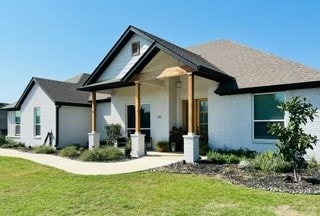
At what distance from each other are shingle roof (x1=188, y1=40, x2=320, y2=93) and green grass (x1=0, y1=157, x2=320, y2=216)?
6062 mm

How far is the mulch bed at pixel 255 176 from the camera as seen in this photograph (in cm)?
786

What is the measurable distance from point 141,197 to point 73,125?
1515cm

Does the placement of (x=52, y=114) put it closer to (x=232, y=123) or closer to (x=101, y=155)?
(x=101, y=155)

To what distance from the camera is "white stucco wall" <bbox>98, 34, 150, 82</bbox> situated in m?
17.2

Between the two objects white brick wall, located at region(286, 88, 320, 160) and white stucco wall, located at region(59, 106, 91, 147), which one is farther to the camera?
white stucco wall, located at region(59, 106, 91, 147)

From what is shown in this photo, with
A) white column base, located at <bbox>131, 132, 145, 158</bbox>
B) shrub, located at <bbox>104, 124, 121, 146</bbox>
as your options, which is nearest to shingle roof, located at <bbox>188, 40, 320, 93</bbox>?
white column base, located at <bbox>131, 132, 145, 158</bbox>

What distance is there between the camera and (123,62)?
17703 millimetres

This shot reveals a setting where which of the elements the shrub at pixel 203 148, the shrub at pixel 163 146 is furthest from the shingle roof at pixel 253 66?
the shrub at pixel 163 146

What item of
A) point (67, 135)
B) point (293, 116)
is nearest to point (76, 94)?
point (67, 135)

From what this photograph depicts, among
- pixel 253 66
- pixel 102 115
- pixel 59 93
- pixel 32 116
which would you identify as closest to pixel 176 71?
pixel 253 66

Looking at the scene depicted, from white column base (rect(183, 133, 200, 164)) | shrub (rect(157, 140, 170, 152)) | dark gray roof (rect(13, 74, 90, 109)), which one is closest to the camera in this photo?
white column base (rect(183, 133, 200, 164))

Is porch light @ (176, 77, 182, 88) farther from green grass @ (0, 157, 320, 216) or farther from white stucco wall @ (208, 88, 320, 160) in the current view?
green grass @ (0, 157, 320, 216)

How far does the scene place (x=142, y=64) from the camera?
586 inches

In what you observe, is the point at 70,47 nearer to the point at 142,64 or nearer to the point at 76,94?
the point at 76,94
